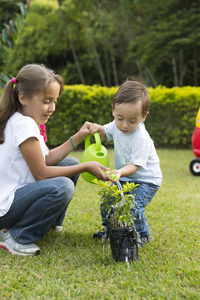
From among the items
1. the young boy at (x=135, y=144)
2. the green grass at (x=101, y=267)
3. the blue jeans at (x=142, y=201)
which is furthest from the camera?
the blue jeans at (x=142, y=201)

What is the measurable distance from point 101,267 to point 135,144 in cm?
82

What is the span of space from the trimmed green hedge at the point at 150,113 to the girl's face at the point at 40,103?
4304mm

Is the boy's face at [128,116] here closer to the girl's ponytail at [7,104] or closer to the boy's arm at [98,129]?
the boy's arm at [98,129]

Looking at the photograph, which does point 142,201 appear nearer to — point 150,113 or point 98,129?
point 98,129

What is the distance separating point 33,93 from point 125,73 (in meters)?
15.0

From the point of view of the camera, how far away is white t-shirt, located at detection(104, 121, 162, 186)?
2340 mm

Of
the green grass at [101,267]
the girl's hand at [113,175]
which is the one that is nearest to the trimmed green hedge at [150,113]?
the green grass at [101,267]

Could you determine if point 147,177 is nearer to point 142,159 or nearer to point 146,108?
point 142,159

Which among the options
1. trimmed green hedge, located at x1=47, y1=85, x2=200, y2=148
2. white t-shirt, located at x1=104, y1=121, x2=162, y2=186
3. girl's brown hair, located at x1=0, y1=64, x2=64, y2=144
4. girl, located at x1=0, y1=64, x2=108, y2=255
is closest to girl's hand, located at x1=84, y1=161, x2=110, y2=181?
girl, located at x1=0, y1=64, x2=108, y2=255

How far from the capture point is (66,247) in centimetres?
235

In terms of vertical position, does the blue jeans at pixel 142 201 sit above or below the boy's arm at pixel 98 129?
below

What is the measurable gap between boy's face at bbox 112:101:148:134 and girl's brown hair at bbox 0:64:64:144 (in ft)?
1.56

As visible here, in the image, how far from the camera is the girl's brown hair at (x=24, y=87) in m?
2.23

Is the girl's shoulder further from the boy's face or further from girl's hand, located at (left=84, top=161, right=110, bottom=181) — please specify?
the boy's face
